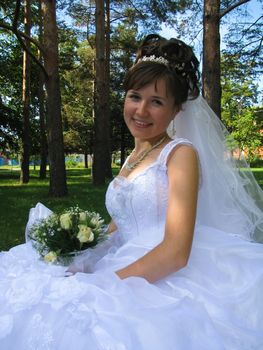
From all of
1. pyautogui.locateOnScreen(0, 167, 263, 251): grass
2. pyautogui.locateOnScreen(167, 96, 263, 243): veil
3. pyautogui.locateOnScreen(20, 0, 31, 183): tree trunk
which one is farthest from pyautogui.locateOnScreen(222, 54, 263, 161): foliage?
pyautogui.locateOnScreen(167, 96, 263, 243): veil

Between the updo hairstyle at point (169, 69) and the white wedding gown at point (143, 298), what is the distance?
0.34m

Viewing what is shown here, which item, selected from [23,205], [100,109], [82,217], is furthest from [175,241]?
[100,109]

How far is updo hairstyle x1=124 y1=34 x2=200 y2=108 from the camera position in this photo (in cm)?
220

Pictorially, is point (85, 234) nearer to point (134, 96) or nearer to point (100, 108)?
point (134, 96)

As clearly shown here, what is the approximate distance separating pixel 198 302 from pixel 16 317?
770 millimetres

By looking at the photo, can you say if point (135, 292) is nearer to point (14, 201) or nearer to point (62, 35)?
point (14, 201)

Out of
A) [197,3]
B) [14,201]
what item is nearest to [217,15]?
[197,3]

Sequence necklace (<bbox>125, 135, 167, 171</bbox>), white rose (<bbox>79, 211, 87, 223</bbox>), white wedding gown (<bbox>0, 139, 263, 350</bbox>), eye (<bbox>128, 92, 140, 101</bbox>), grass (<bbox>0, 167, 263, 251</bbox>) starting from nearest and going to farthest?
white wedding gown (<bbox>0, 139, 263, 350</bbox>) → white rose (<bbox>79, 211, 87, 223</bbox>) → eye (<bbox>128, 92, 140, 101</bbox>) → necklace (<bbox>125, 135, 167, 171</bbox>) → grass (<bbox>0, 167, 263, 251</bbox>)

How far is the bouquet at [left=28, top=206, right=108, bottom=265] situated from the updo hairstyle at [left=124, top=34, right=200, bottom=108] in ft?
2.58

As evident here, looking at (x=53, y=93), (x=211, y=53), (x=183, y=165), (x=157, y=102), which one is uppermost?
(x=211, y=53)

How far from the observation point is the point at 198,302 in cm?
179

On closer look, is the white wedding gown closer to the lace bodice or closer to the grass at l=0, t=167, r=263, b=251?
the lace bodice

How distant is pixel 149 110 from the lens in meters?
2.23

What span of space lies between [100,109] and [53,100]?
4.67 metres
